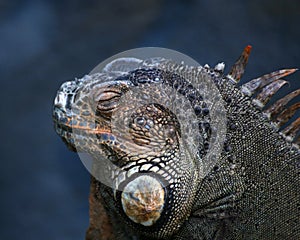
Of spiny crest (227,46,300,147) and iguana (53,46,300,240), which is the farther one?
spiny crest (227,46,300,147)

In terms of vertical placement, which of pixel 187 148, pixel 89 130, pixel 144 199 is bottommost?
pixel 144 199

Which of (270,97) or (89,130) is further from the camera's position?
(270,97)

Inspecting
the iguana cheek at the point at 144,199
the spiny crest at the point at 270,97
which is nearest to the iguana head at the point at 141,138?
the iguana cheek at the point at 144,199

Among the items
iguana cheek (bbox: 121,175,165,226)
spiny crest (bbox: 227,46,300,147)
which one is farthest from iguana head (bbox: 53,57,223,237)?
spiny crest (bbox: 227,46,300,147)

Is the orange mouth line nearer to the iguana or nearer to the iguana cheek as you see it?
the iguana

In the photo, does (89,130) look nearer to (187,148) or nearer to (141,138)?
Answer: (141,138)

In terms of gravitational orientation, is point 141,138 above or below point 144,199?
Answer: above

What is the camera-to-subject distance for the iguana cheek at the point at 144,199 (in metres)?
1.77

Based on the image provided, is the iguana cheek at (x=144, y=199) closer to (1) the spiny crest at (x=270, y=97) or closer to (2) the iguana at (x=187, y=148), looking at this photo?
(2) the iguana at (x=187, y=148)

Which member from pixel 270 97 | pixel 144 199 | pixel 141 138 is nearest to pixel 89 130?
pixel 141 138

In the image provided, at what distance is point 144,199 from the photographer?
1769mm

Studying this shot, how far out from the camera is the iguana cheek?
5.81 feet

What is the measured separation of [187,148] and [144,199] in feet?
0.73

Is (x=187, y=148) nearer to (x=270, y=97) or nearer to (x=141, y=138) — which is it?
(x=141, y=138)
